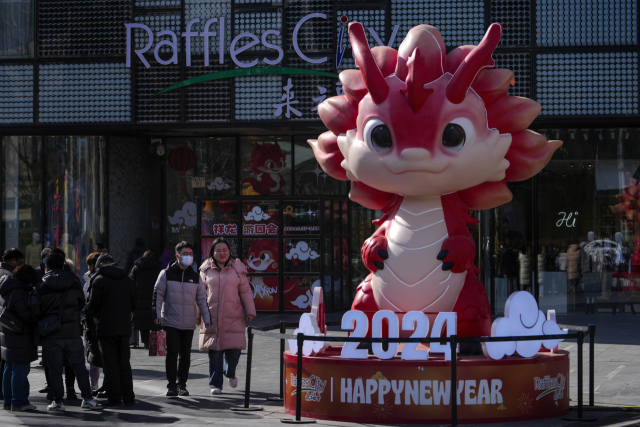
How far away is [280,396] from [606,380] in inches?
165

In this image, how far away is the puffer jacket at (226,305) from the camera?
10.4m

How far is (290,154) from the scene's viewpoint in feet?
63.0

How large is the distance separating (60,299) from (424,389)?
13.3 feet

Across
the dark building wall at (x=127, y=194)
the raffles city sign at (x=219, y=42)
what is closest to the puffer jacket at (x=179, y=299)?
the raffles city sign at (x=219, y=42)

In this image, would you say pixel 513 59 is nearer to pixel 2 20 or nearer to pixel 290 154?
pixel 290 154

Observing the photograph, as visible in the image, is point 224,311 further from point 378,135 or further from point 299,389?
point 378,135

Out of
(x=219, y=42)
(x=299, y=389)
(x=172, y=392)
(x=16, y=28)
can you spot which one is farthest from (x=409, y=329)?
(x=16, y=28)

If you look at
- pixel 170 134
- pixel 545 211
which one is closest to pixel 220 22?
pixel 170 134

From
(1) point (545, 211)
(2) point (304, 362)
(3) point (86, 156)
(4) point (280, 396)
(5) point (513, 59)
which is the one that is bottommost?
(4) point (280, 396)

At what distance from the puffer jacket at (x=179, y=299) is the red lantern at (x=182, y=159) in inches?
372

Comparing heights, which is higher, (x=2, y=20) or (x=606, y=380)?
(x=2, y=20)

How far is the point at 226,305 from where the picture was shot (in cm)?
1048

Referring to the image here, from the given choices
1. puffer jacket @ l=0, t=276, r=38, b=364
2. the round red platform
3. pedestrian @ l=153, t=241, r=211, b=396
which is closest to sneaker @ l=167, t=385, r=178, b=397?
pedestrian @ l=153, t=241, r=211, b=396

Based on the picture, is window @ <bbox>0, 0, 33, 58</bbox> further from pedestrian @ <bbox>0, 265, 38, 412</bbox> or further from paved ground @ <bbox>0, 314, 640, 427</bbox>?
pedestrian @ <bbox>0, 265, 38, 412</bbox>
